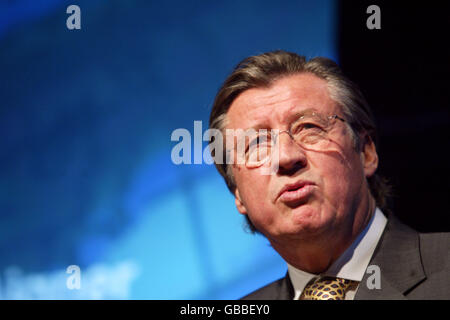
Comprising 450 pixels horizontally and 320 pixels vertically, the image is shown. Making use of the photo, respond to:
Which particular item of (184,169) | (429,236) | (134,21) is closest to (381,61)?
(429,236)

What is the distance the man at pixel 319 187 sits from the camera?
1689mm

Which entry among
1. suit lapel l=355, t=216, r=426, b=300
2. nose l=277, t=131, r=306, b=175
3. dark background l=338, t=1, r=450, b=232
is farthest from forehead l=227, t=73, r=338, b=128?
suit lapel l=355, t=216, r=426, b=300

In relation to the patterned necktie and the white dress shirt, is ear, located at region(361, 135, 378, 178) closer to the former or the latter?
the white dress shirt

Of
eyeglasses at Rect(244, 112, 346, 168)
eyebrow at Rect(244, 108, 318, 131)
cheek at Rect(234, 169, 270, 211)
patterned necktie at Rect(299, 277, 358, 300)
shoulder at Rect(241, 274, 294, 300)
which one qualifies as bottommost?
shoulder at Rect(241, 274, 294, 300)

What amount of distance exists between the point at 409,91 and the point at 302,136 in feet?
2.32

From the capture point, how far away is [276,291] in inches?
85.1

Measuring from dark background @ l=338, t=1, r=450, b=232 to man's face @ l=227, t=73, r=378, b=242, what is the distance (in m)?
0.34

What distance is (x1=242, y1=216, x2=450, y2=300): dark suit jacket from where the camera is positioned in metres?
1.58

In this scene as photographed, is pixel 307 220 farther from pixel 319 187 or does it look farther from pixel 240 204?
pixel 240 204

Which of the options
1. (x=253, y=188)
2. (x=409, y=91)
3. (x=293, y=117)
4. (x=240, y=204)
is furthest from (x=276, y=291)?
(x=409, y=91)

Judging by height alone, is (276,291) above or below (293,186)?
below

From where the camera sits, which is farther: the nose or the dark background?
the dark background
